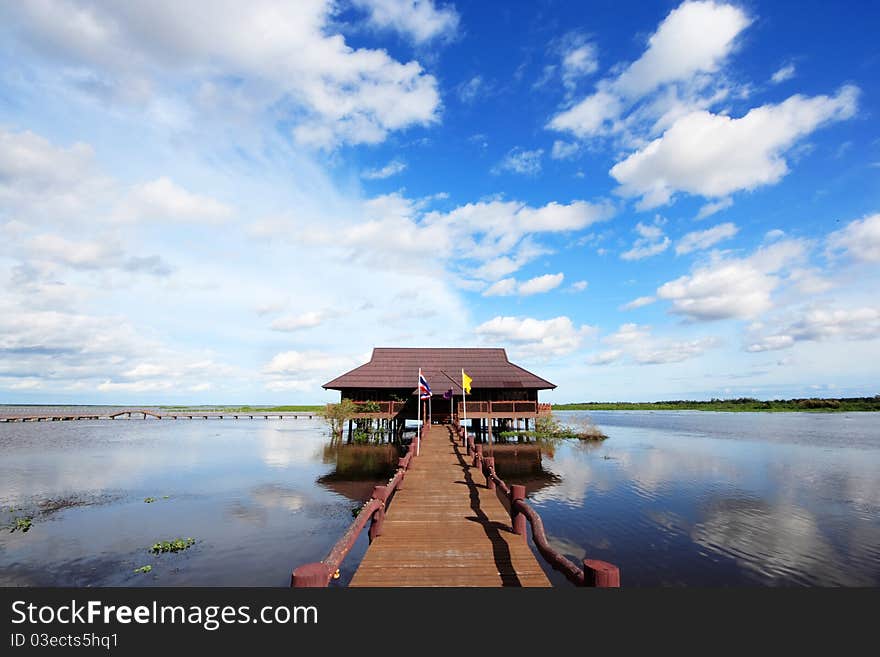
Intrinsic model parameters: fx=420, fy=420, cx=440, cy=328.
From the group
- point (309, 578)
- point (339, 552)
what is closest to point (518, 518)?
point (339, 552)

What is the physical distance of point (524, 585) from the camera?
19.0 feet

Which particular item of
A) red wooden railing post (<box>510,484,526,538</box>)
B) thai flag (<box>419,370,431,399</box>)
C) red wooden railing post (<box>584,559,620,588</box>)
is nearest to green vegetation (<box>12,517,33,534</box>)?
thai flag (<box>419,370,431,399</box>)

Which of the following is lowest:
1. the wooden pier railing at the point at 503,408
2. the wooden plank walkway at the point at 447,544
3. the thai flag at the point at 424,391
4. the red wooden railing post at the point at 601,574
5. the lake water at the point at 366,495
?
the lake water at the point at 366,495

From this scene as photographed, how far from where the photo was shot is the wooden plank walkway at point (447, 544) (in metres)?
6.05

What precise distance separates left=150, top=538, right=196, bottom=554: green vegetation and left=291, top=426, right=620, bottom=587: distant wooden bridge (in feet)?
18.8

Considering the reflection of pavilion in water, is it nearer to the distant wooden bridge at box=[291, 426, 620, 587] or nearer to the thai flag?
the thai flag

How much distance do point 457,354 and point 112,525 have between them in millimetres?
30417

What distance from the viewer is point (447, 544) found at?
7.44m

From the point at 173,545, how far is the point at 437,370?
28505mm

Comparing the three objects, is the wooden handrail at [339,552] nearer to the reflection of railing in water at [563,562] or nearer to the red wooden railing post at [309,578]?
the red wooden railing post at [309,578]

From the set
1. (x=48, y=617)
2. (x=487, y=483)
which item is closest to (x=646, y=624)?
(x=48, y=617)

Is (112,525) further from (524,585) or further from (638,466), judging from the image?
(638,466)

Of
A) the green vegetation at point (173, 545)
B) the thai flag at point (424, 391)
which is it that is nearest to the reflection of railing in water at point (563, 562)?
Result: the green vegetation at point (173, 545)

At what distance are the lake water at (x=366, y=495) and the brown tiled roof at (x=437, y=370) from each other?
7709 millimetres
